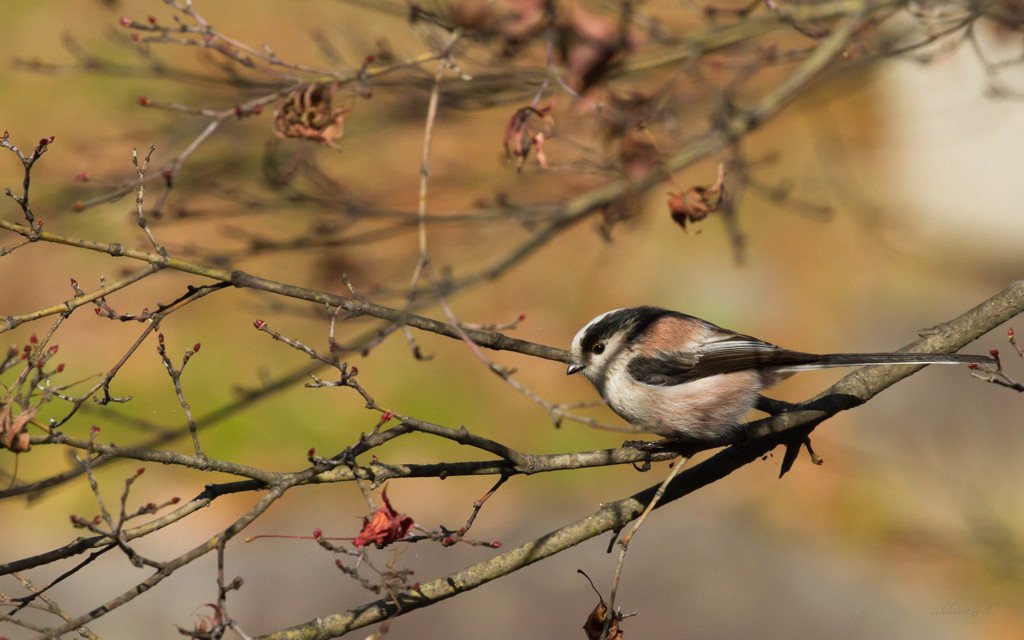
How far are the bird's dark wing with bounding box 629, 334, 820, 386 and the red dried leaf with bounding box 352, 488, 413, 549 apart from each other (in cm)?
159

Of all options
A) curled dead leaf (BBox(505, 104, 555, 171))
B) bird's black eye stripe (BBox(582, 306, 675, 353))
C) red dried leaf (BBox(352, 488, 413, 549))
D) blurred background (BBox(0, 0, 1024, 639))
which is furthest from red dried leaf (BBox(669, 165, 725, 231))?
red dried leaf (BBox(352, 488, 413, 549))

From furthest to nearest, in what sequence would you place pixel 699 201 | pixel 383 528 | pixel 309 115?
pixel 309 115
pixel 699 201
pixel 383 528

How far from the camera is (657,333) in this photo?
3859 millimetres

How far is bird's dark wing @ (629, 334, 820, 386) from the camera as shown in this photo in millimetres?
3662

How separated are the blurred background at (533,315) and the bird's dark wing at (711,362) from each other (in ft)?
2.81

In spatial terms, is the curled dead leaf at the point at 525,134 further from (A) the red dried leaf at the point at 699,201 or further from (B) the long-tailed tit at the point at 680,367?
(B) the long-tailed tit at the point at 680,367

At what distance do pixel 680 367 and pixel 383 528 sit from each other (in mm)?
1808

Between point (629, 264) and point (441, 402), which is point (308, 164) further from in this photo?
point (629, 264)

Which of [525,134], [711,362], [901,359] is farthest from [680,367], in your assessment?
[525,134]

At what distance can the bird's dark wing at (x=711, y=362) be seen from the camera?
144 inches

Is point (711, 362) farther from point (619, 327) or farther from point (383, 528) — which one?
point (383, 528)

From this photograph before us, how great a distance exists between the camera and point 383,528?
240 centimetres

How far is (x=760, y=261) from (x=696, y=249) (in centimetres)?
69

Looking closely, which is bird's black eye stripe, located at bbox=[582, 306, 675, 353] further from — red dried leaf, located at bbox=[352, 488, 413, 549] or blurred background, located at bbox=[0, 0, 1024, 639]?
red dried leaf, located at bbox=[352, 488, 413, 549]
